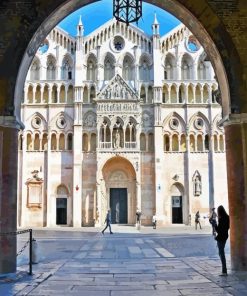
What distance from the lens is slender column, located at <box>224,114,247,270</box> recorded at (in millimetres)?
11609

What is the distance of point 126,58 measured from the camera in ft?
138

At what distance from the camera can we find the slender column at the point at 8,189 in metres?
11.4

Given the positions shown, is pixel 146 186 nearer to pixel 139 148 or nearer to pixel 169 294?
pixel 139 148

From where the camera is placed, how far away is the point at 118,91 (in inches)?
1587

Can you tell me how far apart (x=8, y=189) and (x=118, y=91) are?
29431mm

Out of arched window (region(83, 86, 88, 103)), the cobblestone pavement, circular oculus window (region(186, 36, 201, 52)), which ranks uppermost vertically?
circular oculus window (region(186, 36, 201, 52))

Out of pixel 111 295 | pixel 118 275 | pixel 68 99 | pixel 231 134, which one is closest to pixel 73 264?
pixel 118 275

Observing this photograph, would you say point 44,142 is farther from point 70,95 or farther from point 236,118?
point 236,118

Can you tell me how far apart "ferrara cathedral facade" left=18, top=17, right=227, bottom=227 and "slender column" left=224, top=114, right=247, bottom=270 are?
26831 millimetres

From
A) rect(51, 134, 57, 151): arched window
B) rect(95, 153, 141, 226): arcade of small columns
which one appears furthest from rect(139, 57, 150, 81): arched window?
rect(51, 134, 57, 151): arched window

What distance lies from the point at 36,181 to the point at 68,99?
8571 mm

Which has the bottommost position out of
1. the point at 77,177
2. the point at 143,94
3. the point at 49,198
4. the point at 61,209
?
the point at 61,209

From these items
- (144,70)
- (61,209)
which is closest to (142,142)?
(144,70)

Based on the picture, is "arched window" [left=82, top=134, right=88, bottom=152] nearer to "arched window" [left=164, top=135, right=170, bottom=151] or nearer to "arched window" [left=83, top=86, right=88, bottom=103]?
"arched window" [left=83, top=86, right=88, bottom=103]
